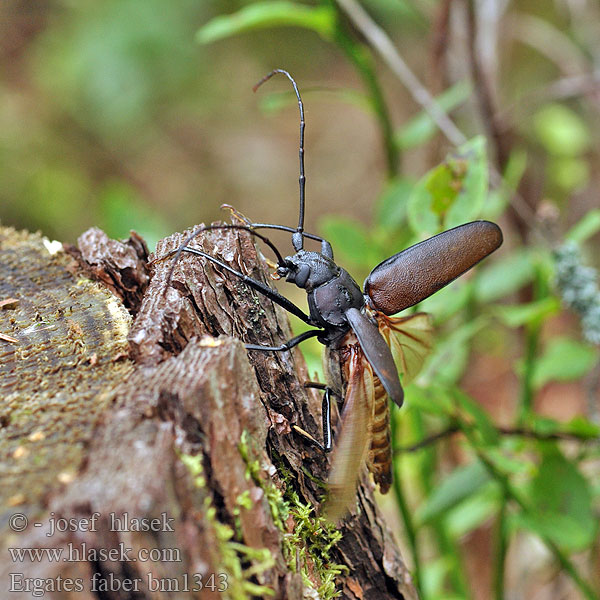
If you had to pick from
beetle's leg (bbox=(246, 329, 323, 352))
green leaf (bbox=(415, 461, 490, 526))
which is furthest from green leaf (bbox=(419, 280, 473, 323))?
green leaf (bbox=(415, 461, 490, 526))

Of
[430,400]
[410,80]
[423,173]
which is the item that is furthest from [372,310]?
[423,173]

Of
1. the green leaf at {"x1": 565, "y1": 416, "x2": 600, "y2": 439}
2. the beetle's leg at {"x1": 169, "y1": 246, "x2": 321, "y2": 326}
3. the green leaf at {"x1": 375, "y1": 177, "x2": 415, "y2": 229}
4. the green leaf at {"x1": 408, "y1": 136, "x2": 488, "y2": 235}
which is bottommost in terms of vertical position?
the green leaf at {"x1": 565, "y1": 416, "x2": 600, "y2": 439}

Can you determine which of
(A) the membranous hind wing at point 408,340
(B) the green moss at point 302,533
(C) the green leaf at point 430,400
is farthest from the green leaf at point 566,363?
(B) the green moss at point 302,533

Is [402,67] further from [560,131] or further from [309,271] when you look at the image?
[560,131]

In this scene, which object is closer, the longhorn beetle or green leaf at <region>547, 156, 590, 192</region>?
the longhorn beetle

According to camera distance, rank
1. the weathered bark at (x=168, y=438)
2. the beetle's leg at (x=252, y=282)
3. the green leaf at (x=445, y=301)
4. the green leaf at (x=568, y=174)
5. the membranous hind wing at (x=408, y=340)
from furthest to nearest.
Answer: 1. the green leaf at (x=568, y=174)
2. the green leaf at (x=445, y=301)
3. the membranous hind wing at (x=408, y=340)
4. the beetle's leg at (x=252, y=282)
5. the weathered bark at (x=168, y=438)

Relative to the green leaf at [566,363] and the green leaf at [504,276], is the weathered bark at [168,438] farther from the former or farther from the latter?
the green leaf at [504,276]

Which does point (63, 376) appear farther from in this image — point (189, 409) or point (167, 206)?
point (167, 206)

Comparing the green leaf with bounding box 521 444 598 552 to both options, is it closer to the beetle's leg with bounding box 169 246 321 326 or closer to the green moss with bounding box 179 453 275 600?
the beetle's leg with bounding box 169 246 321 326
